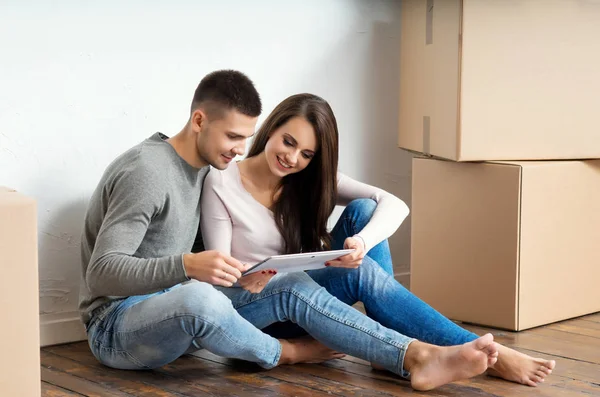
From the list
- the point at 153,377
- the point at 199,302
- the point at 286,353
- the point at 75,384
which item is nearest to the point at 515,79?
the point at 286,353

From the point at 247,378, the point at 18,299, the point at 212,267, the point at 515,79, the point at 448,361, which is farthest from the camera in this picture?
the point at 515,79

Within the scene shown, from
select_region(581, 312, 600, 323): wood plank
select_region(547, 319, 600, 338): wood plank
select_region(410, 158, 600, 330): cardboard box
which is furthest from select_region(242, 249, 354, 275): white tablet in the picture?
select_region(581, 312, 600, 323): wood plank

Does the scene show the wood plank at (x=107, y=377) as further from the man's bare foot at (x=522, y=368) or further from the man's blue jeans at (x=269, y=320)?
the man's bare foot at (x=522, y=368)

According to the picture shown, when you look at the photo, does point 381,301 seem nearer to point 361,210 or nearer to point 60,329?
point 361,210

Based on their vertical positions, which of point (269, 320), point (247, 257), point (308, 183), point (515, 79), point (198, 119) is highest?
point (515, 79)

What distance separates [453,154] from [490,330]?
41 cm

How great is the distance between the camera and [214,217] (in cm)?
162

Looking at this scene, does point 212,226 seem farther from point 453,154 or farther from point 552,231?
point 552,231

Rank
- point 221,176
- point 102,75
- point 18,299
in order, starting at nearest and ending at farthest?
point 18,299
point 221,176
point 102,75

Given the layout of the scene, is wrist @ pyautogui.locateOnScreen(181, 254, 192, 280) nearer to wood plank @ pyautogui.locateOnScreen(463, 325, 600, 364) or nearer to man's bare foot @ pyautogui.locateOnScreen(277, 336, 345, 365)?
man's bare foot @ pyautogui.locateOnScreen(277, 336, 345, 365)

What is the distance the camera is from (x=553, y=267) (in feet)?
6.36

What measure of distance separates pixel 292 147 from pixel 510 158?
0.56 m

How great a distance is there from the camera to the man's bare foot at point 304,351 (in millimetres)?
1612

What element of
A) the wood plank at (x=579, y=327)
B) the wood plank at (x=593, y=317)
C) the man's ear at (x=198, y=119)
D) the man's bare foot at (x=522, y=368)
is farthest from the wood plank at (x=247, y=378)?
the wood plank at (x=593, y=317)
